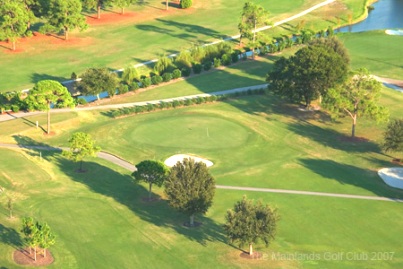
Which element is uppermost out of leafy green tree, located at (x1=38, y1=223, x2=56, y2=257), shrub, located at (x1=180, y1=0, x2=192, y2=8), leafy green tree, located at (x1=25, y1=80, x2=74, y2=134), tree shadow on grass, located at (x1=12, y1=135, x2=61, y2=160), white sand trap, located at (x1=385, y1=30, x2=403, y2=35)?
white sand trap, located at (x1=385, y1=30, x2=403, y2=35)

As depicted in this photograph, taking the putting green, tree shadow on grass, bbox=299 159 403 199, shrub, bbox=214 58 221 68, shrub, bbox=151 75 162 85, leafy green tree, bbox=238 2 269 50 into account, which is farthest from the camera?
leafy green tree, bbox=238 2 269 50

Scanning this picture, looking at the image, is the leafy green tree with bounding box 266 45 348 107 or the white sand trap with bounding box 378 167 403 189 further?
the leafy green tree with bounding box 266 45 348 107

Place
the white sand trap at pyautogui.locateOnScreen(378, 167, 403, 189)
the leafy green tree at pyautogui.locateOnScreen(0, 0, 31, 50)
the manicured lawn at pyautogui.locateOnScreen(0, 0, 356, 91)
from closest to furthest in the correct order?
the white sand trap at pyautogui.locateOnScreen(378, 167, 403, 189)
the manicured lawn at pyautogui.locateOnScreen(0, 0, 356, 91)
the leafy green tree at pyautogui.locateOnScreen(0, 0, 31, 50)

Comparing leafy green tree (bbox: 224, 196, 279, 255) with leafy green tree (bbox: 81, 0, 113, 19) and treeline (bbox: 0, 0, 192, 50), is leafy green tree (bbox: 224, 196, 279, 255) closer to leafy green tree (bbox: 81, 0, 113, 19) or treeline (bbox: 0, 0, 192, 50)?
treeline (bbox: 0, 0, 192, 50)

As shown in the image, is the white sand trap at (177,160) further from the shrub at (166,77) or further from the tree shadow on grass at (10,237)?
the shrub at (166,77)

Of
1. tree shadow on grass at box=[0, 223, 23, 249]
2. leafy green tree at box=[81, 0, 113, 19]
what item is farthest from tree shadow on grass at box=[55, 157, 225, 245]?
leafy green tree at box=[81, 0, 113, 19]

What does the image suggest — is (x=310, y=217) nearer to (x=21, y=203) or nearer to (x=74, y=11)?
(x=21, y=203)

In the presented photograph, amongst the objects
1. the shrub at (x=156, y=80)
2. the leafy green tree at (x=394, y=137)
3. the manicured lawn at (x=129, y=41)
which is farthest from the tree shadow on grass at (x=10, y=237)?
the shrub at (x=156, y=80)

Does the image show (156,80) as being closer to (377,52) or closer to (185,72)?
(185,72)
